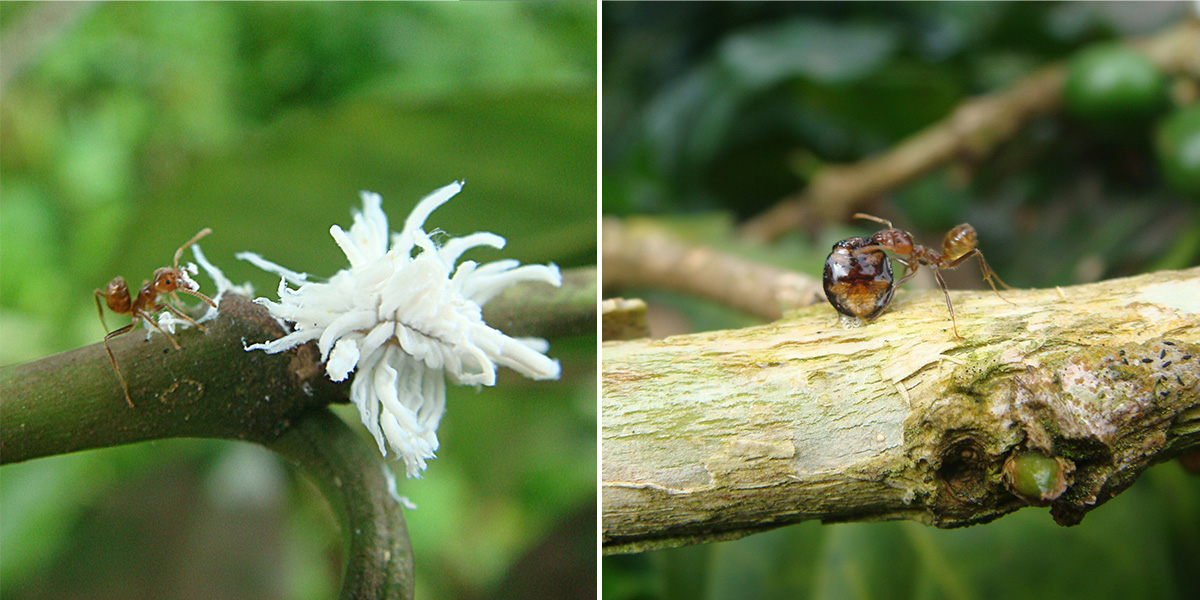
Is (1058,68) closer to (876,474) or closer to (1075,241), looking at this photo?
(1075,241)

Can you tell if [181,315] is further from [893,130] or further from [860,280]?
[893,130]

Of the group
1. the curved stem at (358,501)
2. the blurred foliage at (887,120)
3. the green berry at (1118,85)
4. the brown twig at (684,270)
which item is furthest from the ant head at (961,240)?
the green berry at (1118,85)

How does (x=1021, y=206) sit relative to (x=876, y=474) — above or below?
above

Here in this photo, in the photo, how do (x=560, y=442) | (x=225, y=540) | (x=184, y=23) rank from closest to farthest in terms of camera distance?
(x=225, y=540), (x=560, y=442), (x=184, y=23)

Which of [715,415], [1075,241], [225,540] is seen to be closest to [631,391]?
[715,415]

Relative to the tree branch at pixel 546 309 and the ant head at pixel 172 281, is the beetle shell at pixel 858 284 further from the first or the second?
the ant head at pixel 172 281

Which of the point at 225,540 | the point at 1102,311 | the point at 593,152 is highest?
the point at 593,152

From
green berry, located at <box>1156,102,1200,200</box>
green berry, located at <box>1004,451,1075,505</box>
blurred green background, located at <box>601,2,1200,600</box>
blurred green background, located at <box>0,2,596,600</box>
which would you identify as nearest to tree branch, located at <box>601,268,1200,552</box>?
green berry, located at <box>1004,451,1075,505</box>

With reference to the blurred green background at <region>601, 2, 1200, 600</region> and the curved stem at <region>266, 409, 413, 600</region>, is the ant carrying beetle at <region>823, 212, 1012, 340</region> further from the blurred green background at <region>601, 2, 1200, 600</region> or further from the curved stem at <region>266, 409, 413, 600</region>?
the blurred green background at <region>601, 2, 1200, 600</region>
